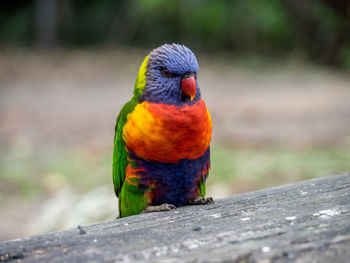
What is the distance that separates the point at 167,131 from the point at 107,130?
4.35 metres

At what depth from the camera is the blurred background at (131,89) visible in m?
4.25

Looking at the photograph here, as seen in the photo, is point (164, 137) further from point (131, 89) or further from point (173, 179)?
point (131, 89)

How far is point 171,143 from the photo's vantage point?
1.89 m

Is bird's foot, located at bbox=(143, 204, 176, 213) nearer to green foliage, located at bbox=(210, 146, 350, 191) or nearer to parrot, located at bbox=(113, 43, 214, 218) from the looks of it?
parrot, located at bbox=(113, 43, 214, 218)

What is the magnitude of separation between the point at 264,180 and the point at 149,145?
257 cm

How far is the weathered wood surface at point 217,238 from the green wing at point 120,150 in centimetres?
56

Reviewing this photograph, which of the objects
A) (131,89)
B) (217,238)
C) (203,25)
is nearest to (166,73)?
(217,238)

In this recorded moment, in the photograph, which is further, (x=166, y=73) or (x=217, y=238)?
(x=166, y=73)

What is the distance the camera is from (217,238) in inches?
49.5

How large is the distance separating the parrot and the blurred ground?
72.5 inches

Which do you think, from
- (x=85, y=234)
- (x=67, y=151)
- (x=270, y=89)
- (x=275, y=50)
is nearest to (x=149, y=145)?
(x=85, y=234)

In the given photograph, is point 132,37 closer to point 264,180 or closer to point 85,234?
point 264,180

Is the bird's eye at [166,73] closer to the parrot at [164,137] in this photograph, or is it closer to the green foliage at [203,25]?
the parrot at [164,137]

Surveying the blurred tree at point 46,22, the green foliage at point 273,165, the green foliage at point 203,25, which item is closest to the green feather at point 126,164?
the green foliage at point 273,165
